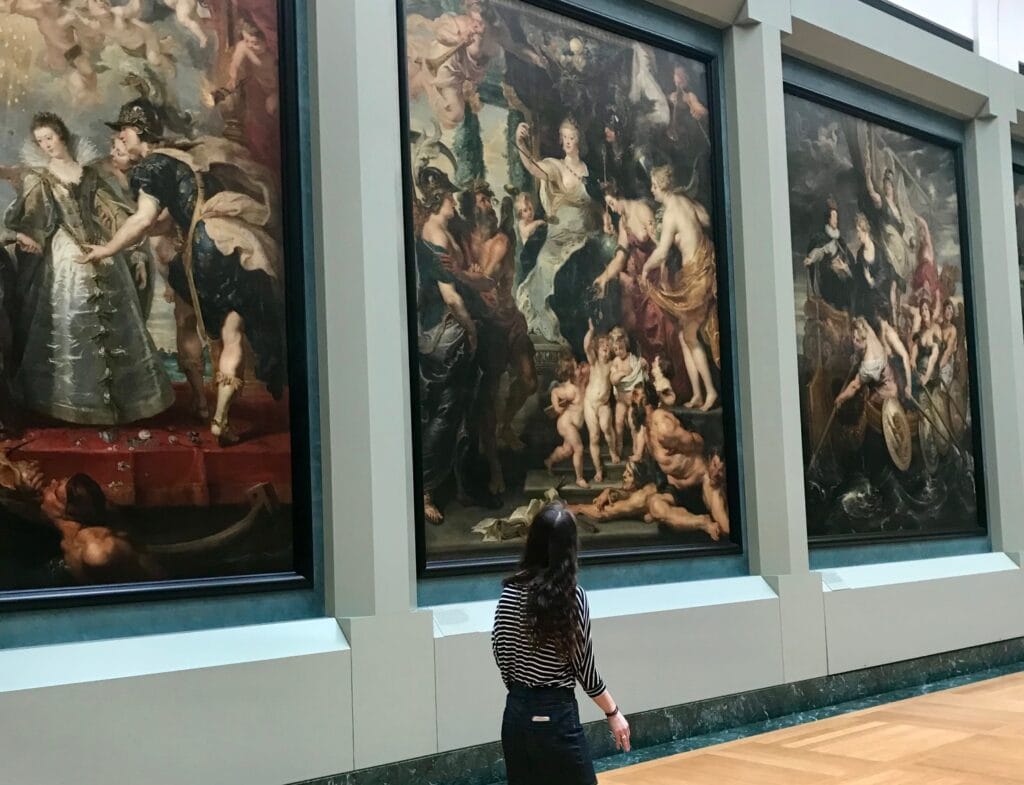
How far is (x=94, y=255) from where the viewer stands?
24.1 feet

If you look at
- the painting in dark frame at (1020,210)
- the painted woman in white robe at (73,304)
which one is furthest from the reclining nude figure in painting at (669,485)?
the painting in dark frame at (1020,210)

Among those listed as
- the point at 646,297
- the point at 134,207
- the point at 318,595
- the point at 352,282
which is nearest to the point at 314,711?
the point at 318,595

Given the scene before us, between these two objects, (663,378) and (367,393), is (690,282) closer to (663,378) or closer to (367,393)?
(663,378)

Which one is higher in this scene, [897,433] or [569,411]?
[569,411]

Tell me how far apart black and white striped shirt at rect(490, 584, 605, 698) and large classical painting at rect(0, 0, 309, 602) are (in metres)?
3.15

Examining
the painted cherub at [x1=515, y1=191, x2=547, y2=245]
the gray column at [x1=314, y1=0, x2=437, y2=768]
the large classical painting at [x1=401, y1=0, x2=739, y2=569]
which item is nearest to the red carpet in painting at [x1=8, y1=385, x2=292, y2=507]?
the gray column at [x1=314, y1=0, x2=437, y2=768]

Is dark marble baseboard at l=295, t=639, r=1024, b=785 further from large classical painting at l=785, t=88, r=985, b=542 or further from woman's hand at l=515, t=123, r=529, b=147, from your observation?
woman's hand at l=515, t=123, r=529, b=147

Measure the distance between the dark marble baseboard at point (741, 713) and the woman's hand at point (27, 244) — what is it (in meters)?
3.60

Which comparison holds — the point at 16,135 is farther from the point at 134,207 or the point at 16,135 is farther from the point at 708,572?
the point at 708,572

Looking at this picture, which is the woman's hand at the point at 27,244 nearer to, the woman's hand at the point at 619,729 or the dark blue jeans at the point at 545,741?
the dark blue jeans at the point at 545,741

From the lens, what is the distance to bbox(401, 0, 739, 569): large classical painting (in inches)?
358

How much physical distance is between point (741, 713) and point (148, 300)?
613 centimetres

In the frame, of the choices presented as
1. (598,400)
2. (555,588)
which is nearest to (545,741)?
(555,588)

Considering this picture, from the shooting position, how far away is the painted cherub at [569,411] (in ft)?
32.2
